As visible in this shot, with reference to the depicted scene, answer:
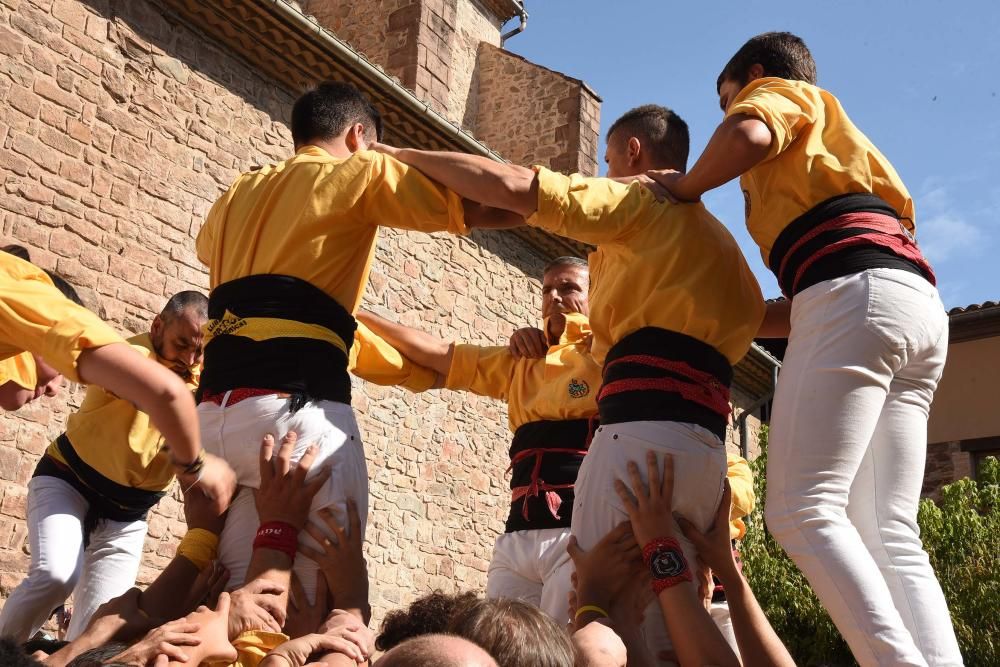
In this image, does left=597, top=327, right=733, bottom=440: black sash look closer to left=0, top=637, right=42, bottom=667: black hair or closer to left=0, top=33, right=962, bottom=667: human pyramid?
left=0, top=33, right=962, bottom=667: human pyramid

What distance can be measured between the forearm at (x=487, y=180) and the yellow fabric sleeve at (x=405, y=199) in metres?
0.05

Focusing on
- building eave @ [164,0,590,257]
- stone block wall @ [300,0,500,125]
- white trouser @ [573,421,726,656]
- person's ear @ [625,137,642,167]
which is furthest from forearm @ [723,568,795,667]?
stone block wall @ [300,0,500,125]

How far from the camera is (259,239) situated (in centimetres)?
290

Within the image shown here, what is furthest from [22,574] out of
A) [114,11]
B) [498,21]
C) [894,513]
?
[498,21]

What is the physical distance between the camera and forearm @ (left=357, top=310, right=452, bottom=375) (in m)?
3.96

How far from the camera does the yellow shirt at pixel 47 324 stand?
2.44 meters

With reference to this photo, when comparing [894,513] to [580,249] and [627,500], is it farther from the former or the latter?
[580,249]

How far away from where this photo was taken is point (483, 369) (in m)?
4.28

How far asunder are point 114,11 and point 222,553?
6012mm

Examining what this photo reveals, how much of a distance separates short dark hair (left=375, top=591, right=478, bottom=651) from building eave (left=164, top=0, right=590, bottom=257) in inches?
261

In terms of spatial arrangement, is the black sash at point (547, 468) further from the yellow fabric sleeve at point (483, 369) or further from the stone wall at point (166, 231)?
the stone wall at point (166, 231)

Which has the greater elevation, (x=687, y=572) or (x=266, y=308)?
(x=266, y=308)

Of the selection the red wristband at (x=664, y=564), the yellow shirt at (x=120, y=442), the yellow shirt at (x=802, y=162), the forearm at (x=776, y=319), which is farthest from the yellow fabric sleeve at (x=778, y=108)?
the yellow shirt at (x=120, y=442)

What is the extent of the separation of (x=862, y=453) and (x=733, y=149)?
33.2 inches
